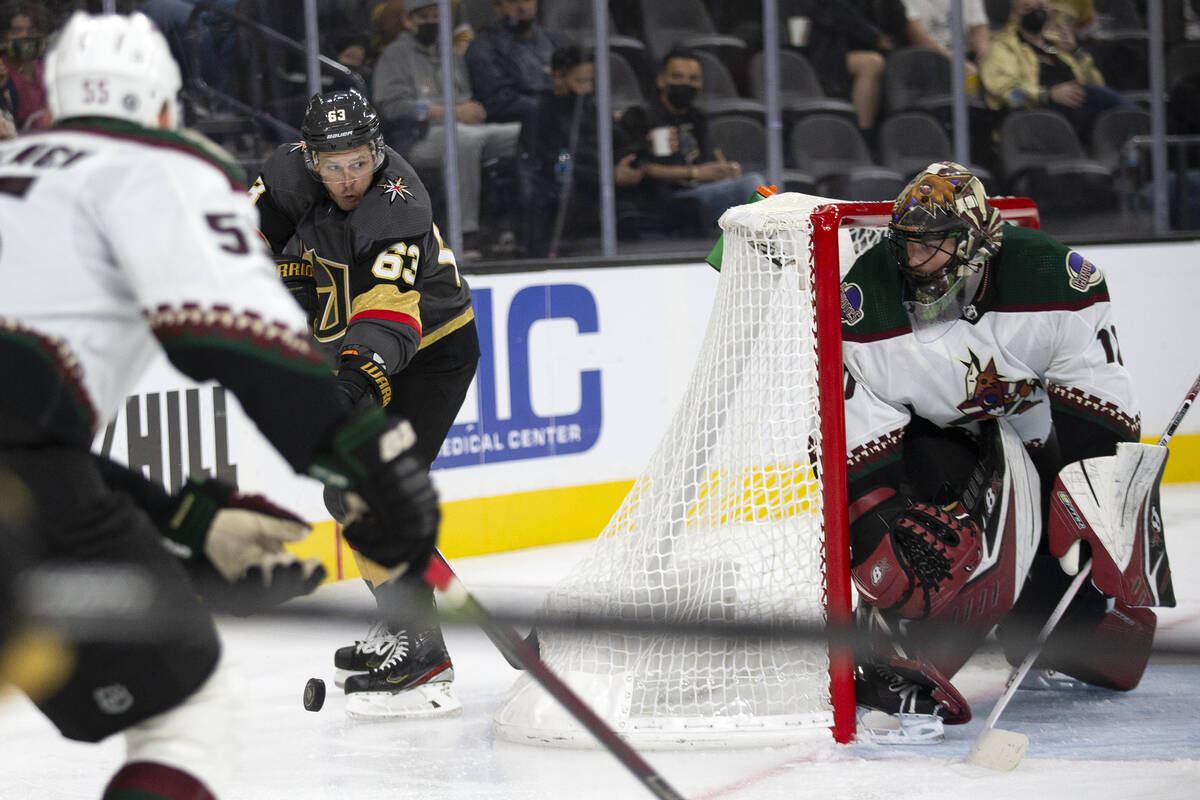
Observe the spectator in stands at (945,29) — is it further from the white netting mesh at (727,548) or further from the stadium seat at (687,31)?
the white netting mesh at (727,548)

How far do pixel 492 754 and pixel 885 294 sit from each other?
1.01 metres

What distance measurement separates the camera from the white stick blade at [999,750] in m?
2.44

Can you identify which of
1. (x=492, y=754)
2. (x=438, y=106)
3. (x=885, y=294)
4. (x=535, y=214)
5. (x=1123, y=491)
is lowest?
(x=492, y=754)

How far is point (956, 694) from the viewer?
264 cm

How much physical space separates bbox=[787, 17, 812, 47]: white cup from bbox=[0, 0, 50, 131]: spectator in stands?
259 cm

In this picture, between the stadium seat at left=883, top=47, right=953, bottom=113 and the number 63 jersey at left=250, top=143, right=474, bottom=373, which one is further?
the stadium seat at left=883, top=47, right=953, bottom=113

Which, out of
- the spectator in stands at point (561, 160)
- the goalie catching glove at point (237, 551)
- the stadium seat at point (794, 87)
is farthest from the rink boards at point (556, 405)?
the goalie catching glove at point (237, 551)

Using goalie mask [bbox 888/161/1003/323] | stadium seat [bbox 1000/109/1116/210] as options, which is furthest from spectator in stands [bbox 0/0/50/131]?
stadium seat [bbox 1000/109/1116/210]

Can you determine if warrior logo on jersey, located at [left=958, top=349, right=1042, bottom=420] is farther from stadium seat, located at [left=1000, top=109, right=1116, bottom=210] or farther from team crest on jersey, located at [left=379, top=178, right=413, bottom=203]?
stadium seat, located at [left=1000, top=109, right=1116, bottom=210]

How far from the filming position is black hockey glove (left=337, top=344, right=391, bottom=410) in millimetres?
2623

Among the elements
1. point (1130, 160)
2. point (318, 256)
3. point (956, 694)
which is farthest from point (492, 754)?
point (1130, 160)

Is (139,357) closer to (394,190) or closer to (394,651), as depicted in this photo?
(394,190)

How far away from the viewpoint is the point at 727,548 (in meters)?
2.81

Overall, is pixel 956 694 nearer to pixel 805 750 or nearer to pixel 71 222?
pixel 805 750
